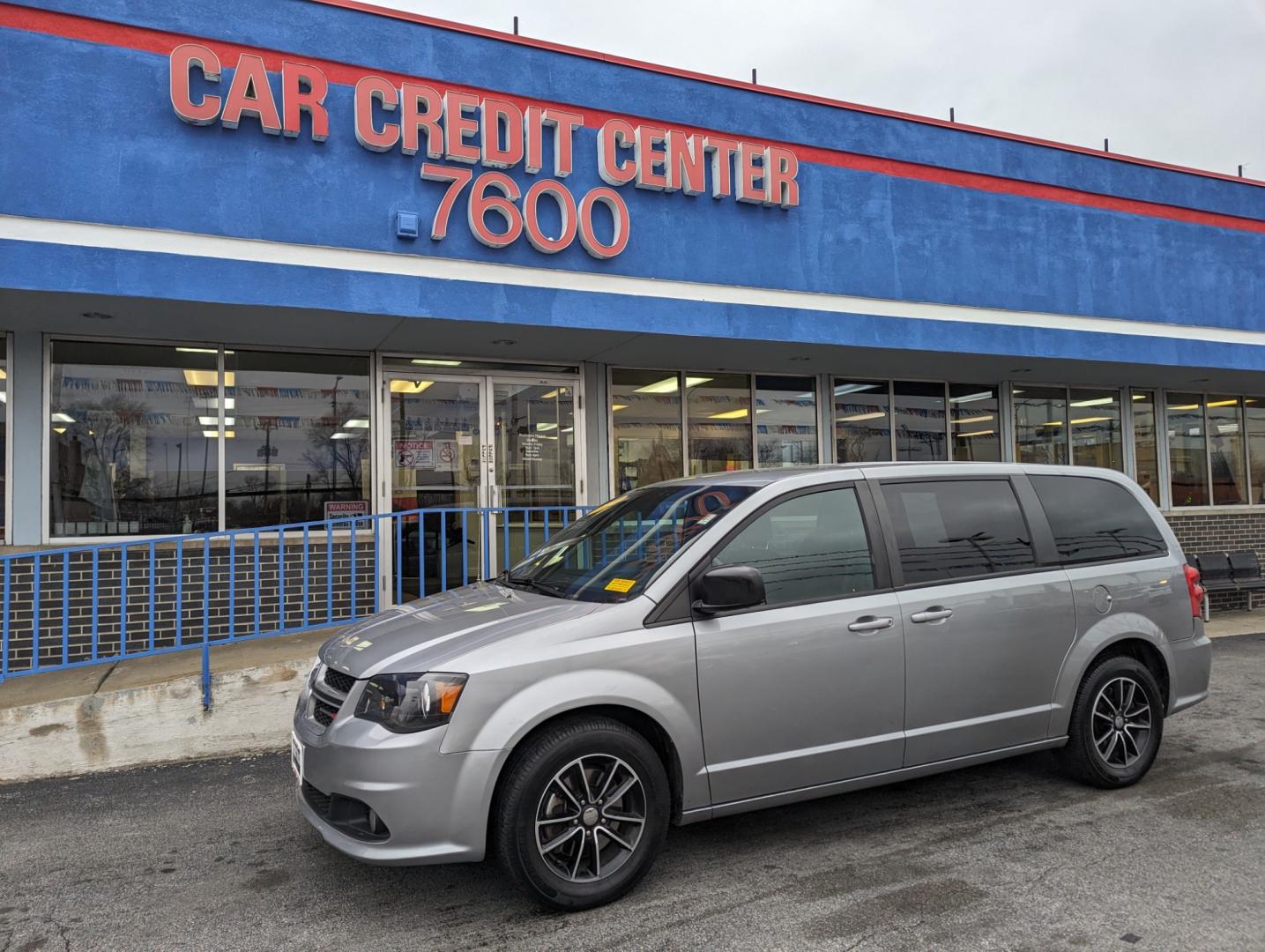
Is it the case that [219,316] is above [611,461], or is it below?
above

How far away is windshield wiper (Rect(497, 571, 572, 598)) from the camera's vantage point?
13.3ft

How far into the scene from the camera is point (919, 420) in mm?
11914

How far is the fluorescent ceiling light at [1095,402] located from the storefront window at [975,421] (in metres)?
1.62

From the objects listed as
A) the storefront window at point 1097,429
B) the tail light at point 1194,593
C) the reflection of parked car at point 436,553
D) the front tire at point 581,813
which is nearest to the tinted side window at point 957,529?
the tail light at point 1194,593

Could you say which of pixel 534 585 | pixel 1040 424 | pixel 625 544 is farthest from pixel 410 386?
pixel 1040 424

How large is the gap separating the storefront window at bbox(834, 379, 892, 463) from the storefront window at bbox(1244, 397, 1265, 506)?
24.1 ft

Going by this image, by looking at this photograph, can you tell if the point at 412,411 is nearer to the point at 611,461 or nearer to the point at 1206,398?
the point at 611,461

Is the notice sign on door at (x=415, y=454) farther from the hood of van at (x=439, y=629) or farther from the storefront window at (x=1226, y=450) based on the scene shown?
the storefront window at (x=1226, y=450)

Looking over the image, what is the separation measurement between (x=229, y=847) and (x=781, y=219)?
7.92m

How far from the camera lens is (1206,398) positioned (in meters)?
14.1

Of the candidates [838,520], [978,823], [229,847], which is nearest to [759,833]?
[978,823]

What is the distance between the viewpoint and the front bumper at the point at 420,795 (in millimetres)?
3221

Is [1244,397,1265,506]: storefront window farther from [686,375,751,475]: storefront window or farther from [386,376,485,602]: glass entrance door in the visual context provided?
[386,376,485,602]: glass entrance door

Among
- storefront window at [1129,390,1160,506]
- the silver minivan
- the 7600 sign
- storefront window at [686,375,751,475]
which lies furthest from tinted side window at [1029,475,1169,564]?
storefront window at [1129,390,1160,506]
